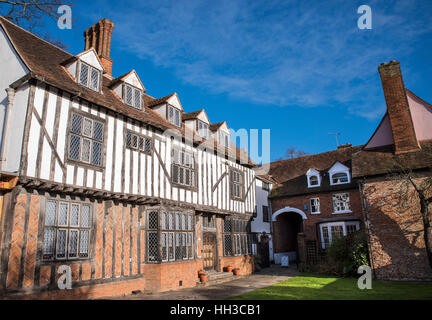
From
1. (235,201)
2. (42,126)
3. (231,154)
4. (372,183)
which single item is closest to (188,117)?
(231,154)

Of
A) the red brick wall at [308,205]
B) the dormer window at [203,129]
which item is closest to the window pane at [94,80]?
the dormer window at [203,129]

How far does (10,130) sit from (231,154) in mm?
13033

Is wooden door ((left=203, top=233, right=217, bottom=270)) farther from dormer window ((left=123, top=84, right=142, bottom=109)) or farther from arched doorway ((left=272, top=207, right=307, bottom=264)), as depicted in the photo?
arched doorway ((left=272, top=207, right=307, bottom=264))

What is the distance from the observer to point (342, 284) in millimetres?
14312

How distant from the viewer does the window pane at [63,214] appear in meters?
10.1

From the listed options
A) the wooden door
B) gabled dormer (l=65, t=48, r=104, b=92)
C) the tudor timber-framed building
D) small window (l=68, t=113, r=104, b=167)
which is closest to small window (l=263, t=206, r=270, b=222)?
the wooden door

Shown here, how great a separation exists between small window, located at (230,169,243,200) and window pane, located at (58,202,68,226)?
1113cm

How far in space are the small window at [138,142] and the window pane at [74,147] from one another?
7.31ft

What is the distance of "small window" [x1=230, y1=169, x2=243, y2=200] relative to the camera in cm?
2000

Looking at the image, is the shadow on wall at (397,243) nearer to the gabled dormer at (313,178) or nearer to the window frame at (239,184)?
the window frame at (239,184)

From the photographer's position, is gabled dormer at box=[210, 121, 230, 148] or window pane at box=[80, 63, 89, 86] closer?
window pane at box=[80, 63, 89, 86]

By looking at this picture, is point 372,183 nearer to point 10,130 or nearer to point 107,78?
point 107,78

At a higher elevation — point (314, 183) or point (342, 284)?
point (314, 183)

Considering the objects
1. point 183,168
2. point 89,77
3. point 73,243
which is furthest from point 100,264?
point 89,77
